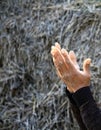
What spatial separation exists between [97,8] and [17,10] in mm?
497

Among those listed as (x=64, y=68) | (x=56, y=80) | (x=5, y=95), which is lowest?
(x=5, y=95)

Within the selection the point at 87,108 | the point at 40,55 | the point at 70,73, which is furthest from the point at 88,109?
the point at 40,55

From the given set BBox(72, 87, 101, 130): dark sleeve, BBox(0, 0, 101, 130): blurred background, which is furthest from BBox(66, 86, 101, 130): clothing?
BBox(0, 0, 101, 130): blurred background

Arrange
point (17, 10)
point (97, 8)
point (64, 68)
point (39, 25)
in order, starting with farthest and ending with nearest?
1. point (17, 10)
2. point (39, 25)
3. point (97, 8)
4. point (64, 68)

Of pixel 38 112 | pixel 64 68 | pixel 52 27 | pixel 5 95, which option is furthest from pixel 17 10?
pixel 64 68

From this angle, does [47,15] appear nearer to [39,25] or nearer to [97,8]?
[39,25]

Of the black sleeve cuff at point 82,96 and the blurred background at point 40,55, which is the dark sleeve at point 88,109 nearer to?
the black sleeve cuff at point 82,96

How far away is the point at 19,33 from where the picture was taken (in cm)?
214

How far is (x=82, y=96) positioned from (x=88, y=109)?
0.14 feet

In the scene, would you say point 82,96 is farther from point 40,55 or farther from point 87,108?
point 40,55

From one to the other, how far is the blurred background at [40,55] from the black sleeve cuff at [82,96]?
502 millimetres

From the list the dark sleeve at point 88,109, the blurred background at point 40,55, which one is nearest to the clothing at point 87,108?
the dark sleeve at point 88,109

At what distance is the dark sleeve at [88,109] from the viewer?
3.93 feet

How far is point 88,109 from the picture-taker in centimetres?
121
